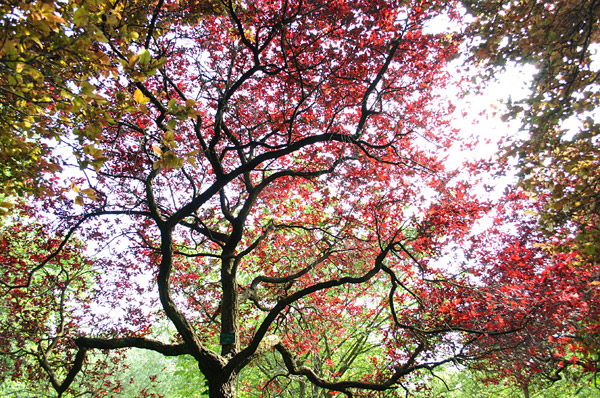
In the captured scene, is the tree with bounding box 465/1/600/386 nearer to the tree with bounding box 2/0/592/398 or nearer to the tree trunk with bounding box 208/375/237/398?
the tree with bounding box 2/0/592/398

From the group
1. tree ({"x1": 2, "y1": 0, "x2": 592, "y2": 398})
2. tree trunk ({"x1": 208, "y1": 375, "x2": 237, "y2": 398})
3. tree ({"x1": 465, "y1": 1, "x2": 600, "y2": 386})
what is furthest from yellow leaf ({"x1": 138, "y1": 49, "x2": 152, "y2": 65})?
tree trunk ({"x1": 208, "y1": 375, "x2": 237, "y2": 398})

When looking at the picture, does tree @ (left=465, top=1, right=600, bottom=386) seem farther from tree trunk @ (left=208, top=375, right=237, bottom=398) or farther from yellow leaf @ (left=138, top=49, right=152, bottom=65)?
tree trunk @ (left=208, top=375, right=237, bottom=398)

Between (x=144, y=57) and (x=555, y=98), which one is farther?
(x=555, y=98)

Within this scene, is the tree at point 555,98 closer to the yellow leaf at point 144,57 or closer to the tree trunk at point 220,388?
the yellow leaf at point 144,57

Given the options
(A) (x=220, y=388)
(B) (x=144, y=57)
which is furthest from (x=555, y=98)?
(A) (x=220, y=388)

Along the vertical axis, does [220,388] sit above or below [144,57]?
below

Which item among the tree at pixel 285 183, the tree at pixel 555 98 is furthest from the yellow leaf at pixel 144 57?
the tree at pixel 555 98

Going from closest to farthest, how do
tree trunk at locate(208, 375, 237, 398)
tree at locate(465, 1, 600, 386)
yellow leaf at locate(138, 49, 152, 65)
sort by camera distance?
1. yellow leaf at locate(138, 49, 152, 65)
2. tree at locate(465, 1, 600, 386)
3. tree trunk at locate(208, 375, 237, 398)

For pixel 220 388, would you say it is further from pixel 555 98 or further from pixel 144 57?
pixel 555 98

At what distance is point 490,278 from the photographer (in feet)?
29.0

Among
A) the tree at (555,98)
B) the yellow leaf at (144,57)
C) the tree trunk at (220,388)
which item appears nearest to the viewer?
the yellow leaf at (144,57)

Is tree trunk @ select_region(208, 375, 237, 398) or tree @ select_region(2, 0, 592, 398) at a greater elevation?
tree @ select_region(2, 0, 592, 398)

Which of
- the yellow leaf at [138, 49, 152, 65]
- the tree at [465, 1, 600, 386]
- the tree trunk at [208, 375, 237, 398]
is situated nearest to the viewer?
the yellow leaf at [138, 49, 152, 65]

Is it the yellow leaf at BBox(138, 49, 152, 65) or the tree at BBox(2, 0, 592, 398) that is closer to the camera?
the yellow leaf at BBox(138, 49, 152, 65)
